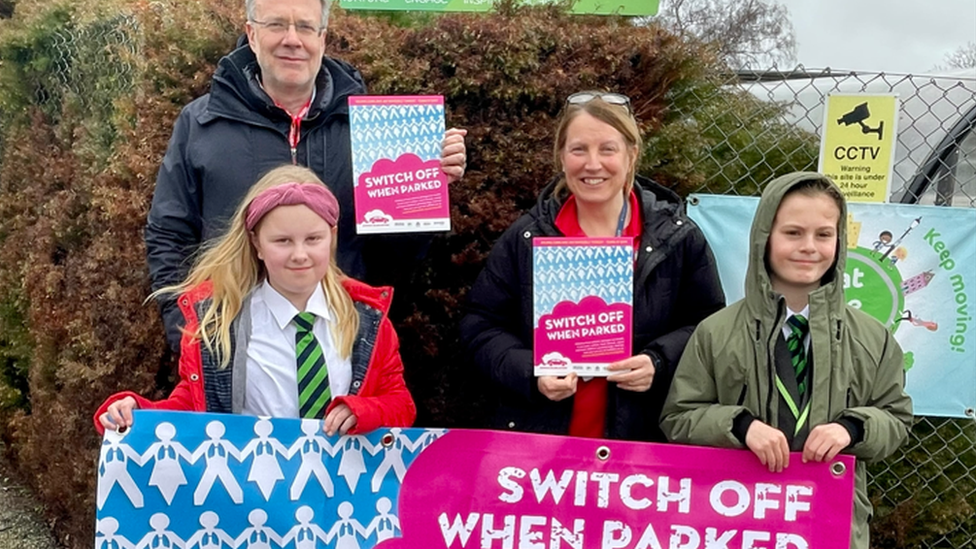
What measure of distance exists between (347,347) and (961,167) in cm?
344

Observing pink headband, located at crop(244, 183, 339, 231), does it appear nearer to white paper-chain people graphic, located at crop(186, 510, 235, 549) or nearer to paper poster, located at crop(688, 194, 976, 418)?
white paper-chain people graphic, located at crop(186, 510, 235, 549)

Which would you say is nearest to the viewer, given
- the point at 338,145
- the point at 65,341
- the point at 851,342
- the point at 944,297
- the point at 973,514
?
the point at 851,342

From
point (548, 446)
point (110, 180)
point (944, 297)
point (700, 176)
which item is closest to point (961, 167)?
point (944, 297)

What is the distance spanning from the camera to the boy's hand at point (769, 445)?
233 cm

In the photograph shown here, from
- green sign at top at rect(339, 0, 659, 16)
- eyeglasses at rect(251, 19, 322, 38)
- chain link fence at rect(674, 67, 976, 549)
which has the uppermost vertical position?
green sign at top at rect(339, 0, 659, 16)

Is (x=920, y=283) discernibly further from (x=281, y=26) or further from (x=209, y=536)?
(x=209, y=536)

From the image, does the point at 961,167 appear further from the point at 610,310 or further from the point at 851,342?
the point at 610,310

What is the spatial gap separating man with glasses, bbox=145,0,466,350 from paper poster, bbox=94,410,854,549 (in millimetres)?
501

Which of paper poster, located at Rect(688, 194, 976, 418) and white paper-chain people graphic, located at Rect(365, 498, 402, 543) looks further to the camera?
paper poster, located at Rect(688, 194, 976, 418)

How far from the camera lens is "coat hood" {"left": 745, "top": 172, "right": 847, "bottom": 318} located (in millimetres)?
2449

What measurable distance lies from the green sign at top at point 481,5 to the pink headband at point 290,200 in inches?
74.9

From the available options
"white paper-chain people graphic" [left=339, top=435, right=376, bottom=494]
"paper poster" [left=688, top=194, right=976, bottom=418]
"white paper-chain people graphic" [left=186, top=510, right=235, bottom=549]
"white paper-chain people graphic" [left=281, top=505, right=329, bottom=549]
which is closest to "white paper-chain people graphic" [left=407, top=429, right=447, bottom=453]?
"white paper-chain people graphic" [left=339, top=435, right=376, bottom=494]

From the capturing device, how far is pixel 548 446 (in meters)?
2.51

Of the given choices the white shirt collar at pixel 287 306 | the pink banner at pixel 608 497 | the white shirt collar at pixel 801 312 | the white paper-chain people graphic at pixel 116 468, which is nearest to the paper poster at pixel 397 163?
the white shirt collar at pixel 287 306
